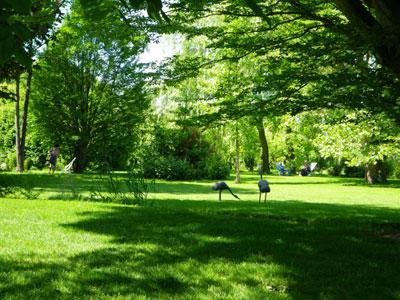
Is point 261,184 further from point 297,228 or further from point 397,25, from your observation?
point 397,25

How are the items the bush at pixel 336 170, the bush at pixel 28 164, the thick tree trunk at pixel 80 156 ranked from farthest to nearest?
the bush at pixel 336 170
the bush at pixel 28 164
the thick tree trunk at pixel 80 156

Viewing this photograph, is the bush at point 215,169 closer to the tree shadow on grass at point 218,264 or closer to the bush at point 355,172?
the bush at point 355,172

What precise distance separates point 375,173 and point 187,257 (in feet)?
87.0

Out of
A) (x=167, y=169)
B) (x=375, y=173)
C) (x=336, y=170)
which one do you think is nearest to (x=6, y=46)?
(x=167, y=169)

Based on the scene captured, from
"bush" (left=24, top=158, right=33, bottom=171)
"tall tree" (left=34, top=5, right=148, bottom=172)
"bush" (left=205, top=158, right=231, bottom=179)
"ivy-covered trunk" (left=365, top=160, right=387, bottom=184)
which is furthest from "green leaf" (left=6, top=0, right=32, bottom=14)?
"bush" (left=24, top=158, right=33, bottom=171)

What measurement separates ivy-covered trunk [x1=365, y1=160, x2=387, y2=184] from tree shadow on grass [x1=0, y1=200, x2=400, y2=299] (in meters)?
22.3

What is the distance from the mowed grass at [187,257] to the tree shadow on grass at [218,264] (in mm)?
12

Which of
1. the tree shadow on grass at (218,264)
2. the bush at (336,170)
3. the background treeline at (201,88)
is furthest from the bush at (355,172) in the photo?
the tree shadow on grass at (218,264)

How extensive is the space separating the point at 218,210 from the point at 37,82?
20.4m

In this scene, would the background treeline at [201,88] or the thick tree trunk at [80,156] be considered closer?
the background treeline at [201,88]

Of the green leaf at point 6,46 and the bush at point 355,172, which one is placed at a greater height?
the green leaf at point 6,46

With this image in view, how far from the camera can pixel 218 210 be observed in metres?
11.0

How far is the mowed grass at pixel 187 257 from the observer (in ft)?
14.4

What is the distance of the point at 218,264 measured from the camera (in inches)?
209
